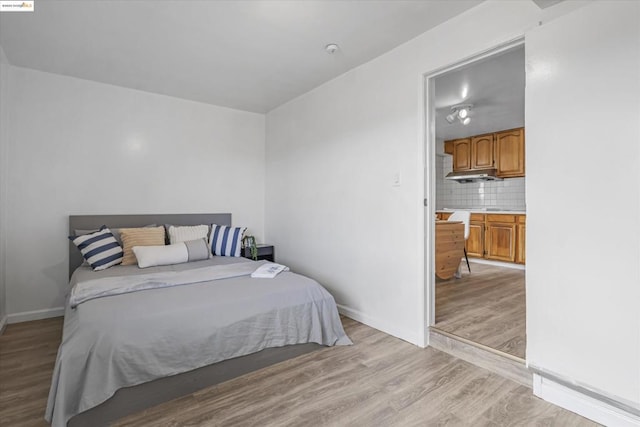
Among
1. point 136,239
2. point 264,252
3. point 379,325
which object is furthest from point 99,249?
point 379,325

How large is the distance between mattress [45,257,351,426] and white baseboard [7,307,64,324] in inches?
47.5

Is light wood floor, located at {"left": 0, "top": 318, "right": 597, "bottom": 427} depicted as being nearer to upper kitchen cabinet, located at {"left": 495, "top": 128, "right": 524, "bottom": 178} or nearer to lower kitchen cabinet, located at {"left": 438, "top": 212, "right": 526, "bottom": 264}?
A: lower kitchen cabinet, located at {"left": 438, "top": 212, "right": 526, "bottom": 264}

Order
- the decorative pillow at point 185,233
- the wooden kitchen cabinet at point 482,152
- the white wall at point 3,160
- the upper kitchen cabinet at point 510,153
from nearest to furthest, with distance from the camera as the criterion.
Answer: the white wall at point 3,160
the decorative pillow at point 185,233
the upper kitchen cabinet at point 510,153
the wooden kitchen cabinet at point 482,152

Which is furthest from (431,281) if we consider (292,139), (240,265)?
(292,139)

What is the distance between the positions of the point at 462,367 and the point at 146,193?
3.67 metres

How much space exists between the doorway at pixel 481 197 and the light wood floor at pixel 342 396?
359 millimetres

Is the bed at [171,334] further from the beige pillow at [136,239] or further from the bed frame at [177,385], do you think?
the beige pillow at [136,239]

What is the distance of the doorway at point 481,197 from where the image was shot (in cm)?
254

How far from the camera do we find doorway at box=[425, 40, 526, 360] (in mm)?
2545

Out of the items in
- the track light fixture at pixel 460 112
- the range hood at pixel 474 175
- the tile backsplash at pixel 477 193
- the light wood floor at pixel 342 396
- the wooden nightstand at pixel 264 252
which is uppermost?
the track light fixture at pixel 460 112

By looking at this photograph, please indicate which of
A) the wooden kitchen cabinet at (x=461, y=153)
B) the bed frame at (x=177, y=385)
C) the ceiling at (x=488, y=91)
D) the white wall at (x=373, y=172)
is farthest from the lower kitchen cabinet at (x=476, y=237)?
the bed frame at (x=177, y=385)

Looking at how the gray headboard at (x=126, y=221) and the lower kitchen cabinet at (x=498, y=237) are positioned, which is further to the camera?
the lower kitchen cabinet at (x=498, y=237)

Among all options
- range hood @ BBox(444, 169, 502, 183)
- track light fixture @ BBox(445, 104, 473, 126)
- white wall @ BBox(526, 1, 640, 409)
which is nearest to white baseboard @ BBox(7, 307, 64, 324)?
white wall @ BBox(526, 1, 640, 409)

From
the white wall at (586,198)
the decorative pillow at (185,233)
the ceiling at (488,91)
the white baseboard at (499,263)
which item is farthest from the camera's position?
the white baseboard at (499,263)
